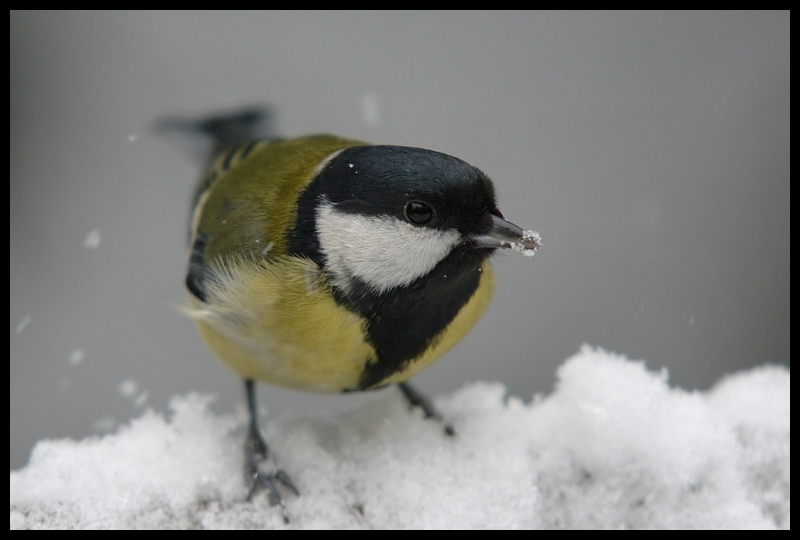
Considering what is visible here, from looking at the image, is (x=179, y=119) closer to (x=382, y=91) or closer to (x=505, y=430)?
(x=382, y=91)

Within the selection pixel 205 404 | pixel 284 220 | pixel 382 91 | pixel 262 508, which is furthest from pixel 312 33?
pixel 262 508

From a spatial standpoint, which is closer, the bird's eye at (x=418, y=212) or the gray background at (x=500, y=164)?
the bird's eye at (x=418, y=212)

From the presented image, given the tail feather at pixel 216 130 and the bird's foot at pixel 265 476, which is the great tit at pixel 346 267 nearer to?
the bird's foot at pixel 265 476

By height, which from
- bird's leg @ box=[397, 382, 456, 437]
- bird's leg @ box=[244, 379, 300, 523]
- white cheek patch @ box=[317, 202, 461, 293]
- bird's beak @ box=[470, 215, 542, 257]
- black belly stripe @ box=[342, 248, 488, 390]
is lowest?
bird's leg @ box=[244, 379, 300, 523]

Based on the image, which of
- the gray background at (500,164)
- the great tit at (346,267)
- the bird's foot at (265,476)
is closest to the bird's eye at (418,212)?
the great tit at (346,267)

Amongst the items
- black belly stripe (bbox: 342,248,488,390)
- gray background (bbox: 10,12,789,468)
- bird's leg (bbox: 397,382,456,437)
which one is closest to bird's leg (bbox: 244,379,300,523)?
black belly stripe (bbox: 342,248,488,390)

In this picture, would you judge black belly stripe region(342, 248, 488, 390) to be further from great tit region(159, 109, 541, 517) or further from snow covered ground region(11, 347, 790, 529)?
snow covered ground region(11, 347, 790, 529)

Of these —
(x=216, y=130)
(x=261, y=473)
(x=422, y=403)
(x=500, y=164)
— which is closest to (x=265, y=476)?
(x=261, y=473)
